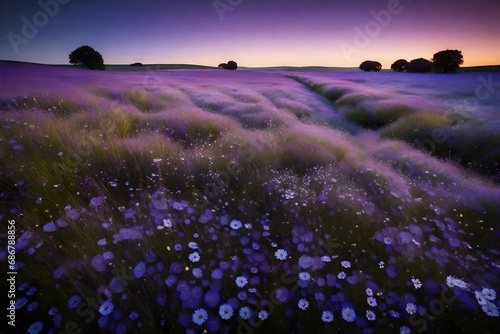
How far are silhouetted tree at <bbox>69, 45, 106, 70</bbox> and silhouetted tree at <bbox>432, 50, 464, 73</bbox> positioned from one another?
198 feet

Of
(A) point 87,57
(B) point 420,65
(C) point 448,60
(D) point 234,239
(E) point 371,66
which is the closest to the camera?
(D) point 234,239

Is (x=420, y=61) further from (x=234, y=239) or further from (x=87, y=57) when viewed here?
(x=234, y=239)

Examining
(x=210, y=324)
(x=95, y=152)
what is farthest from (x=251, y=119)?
(x=210, y=324)

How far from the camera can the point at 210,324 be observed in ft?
5.57

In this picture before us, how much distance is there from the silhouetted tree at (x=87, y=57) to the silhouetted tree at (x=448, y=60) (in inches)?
2377

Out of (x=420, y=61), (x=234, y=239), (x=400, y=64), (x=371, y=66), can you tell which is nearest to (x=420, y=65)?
(x=420, y=61)

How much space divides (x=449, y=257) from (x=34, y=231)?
156 inches

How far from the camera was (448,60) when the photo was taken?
4403 centimetres

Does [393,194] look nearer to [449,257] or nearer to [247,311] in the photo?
[449,257]

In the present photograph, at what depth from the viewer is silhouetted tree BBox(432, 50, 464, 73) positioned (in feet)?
142

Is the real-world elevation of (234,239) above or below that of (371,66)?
below

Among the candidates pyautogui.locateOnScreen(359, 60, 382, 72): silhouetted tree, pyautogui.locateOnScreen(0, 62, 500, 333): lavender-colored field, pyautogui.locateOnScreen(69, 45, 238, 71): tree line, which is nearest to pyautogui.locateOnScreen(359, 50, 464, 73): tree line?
pyautogui.locateOnScreen(359, 60, 382, 72): silhouetted tree

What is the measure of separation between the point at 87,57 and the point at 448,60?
205ft

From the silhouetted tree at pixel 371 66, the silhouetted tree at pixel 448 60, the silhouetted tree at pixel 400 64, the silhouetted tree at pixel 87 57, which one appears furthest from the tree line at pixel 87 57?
the silhouetted tree at pixel 400 64
